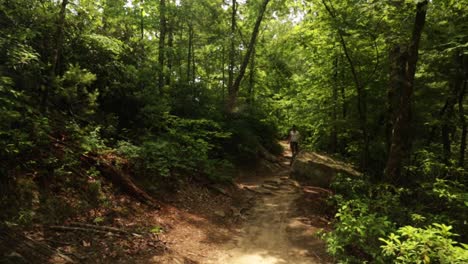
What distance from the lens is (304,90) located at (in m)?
15.0

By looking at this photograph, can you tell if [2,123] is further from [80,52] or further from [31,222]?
[80,52]

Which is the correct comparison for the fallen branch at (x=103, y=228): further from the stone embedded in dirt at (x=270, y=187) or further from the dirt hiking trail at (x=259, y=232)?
the stone embedded in dirt at (x=270, y=187)

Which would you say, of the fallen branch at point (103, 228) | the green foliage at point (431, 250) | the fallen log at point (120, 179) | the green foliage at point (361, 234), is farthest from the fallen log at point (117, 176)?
the green foliage at point (431, 250)

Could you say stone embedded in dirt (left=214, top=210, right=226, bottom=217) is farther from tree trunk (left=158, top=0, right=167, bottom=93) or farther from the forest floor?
tree trunk (left=158, top=0, right=167, bottom=93)

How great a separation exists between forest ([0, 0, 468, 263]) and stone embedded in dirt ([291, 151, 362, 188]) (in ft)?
3.01

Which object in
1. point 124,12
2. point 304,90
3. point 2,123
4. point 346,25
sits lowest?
point 2,123

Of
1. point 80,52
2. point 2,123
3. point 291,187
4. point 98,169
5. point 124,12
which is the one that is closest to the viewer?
point 2,123

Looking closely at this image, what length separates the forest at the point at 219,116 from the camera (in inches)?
211

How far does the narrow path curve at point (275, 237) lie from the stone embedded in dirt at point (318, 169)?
3.05ft

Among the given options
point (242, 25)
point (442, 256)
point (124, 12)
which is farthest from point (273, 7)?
point (442, 256)

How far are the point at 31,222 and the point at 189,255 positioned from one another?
2.90 meters

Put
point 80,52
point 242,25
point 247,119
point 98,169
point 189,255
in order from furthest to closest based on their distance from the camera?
point 242,25
point 247,119
point 80,52
point 98,169
point 189,255

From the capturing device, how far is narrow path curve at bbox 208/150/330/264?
6.33 meters

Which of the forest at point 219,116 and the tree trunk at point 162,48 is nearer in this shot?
the forest at point 219,116
